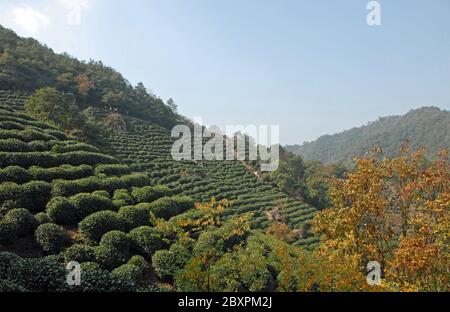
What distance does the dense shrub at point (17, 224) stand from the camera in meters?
12.9

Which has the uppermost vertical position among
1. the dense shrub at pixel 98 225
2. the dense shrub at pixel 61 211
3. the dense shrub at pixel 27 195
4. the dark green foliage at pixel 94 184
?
the dark green foliage at pixel 94 184

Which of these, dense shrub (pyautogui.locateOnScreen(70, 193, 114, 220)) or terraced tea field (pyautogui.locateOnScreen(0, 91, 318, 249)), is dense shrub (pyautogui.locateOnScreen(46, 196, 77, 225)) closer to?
dense shrub (pyautogui.locateOnScreen(70, 193, 114, 220))

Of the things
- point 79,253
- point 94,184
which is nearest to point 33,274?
point 79,253

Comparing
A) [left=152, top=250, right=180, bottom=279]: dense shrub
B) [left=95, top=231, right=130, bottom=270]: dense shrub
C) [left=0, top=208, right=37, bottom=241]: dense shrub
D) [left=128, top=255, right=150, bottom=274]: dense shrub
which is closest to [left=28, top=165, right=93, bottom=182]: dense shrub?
[left=0, top=208, right=37, bottom=241]: dense shrub

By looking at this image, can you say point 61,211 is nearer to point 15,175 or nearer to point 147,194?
point 15,175

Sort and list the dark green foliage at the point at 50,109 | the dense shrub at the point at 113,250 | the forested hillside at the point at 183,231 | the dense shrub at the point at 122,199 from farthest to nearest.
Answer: the dark green foliage at the point at 50,109 → the dense shrub at the point at 122,199 → the dense shrub at the point at 113,250 → the forested hillside at the point at 183,231

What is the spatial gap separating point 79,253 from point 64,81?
161 feet

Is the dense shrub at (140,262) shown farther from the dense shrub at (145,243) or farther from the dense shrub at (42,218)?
the dense shrub at (42,218)

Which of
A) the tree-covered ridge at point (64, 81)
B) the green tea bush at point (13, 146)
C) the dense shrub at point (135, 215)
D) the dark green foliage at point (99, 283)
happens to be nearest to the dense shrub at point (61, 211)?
the dense shrub at point (135, 215)

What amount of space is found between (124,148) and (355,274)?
38.1 m

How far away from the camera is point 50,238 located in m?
13.0

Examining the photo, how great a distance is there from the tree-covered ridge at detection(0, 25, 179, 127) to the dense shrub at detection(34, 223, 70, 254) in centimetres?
3878

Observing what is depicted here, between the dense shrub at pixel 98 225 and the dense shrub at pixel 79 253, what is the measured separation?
84 centimetres
